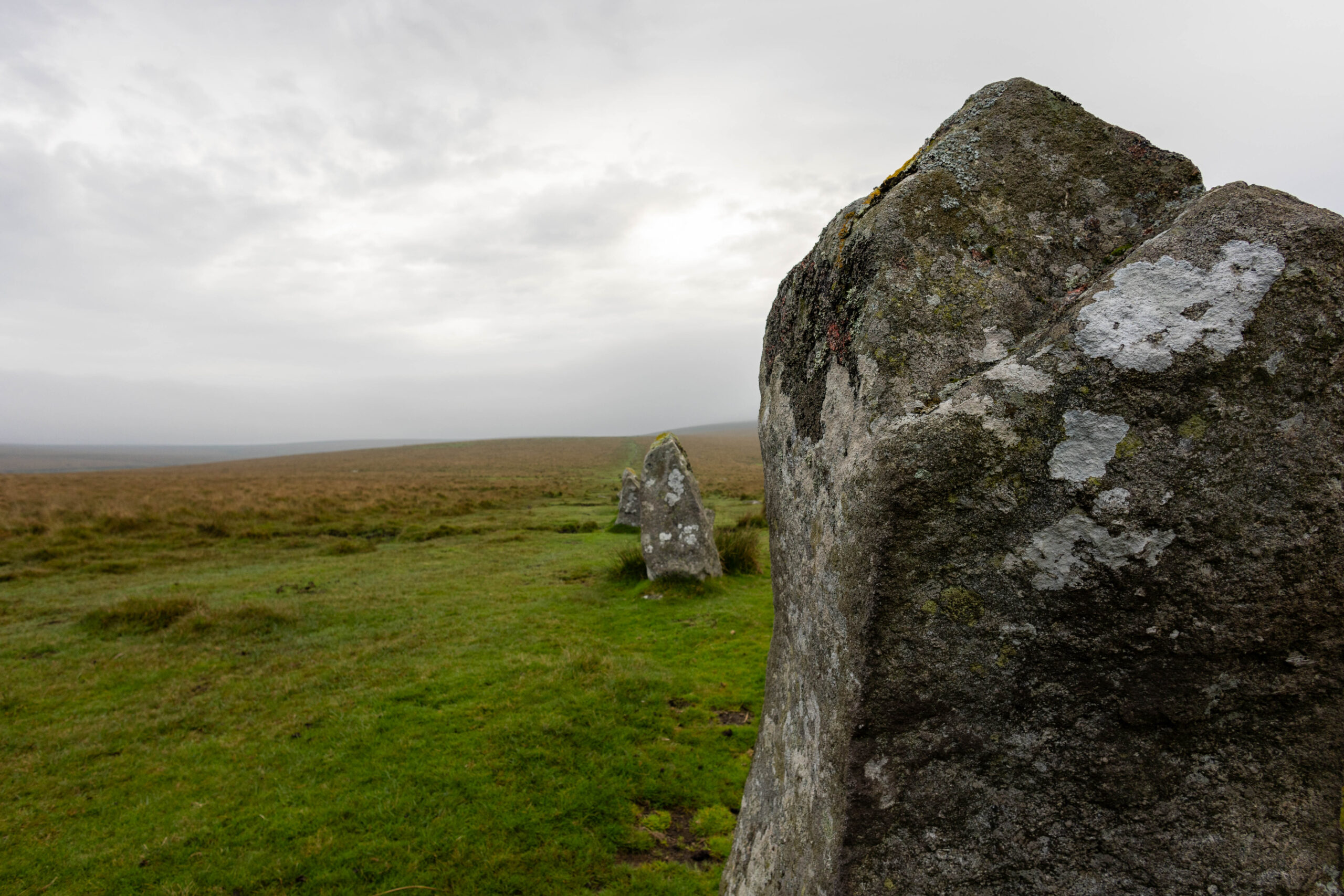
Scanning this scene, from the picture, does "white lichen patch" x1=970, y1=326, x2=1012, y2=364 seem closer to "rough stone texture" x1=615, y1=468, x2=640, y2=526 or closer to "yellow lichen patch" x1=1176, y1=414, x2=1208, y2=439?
"yellow lichen patch" x1=1176, y1=414, x2=1208, y2=439

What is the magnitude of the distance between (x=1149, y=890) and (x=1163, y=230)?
210 centimetres

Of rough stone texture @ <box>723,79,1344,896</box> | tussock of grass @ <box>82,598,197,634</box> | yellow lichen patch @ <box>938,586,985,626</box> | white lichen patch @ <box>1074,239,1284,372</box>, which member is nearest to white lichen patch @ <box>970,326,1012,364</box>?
rough stone texture @ <box>723,79,1344,896</box>

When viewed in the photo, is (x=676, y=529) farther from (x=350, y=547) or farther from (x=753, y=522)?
(x=350, y=547)

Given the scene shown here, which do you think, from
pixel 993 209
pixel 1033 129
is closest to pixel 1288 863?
pixel 993 209

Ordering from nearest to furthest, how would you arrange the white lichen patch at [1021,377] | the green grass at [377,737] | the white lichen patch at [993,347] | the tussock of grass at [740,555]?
the white lichen patch at [1021,377] < the white lichen patch at [993,347] < the green grass at [377,737] < the tussock of grass at [740,555]

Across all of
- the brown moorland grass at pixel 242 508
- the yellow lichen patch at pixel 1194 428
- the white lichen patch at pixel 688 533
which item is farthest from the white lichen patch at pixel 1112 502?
the brown moorland grass at pixel 242 508

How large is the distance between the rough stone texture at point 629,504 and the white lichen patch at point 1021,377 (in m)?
16.5

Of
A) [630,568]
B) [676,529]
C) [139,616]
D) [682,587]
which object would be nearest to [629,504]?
[630,568]

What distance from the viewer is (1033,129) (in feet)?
8.25

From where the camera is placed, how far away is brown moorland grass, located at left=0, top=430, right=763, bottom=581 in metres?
15.8

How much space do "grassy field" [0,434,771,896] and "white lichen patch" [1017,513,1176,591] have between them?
3.62 m

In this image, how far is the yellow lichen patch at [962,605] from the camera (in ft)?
6.36

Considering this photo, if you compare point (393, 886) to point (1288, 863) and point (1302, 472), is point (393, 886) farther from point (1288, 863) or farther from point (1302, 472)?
point (1302, 472)

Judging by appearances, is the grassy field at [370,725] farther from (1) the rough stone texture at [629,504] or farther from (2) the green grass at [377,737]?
(1) the rough stone texture at [629,504]
